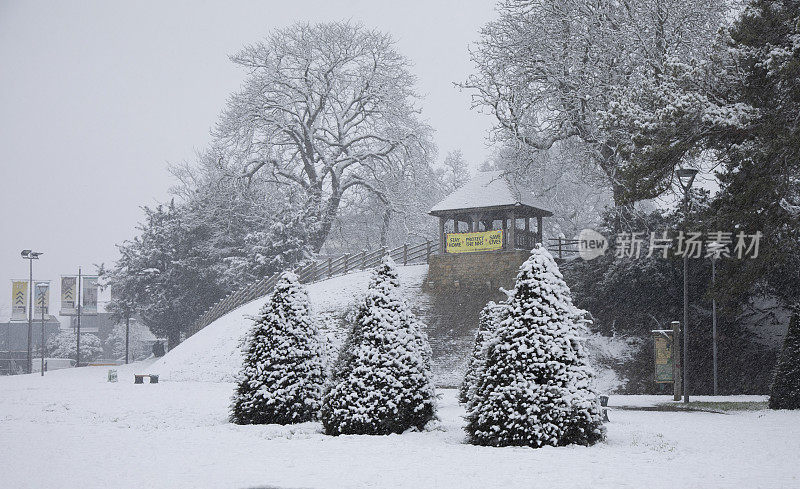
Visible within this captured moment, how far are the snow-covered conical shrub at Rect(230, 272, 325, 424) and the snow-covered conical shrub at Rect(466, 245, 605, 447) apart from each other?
13.0ft

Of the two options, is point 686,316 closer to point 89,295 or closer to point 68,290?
point 68,290


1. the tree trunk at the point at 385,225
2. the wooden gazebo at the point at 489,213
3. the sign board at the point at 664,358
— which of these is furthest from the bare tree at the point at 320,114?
the sign board at the point at 664,358

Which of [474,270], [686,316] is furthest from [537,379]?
[474,270]

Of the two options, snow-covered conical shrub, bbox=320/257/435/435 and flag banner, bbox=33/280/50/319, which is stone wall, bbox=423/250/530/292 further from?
flag banner, bbox=33/280/50/319

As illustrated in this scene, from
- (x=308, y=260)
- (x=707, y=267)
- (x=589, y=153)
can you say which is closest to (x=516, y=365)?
(x=707, y=267)

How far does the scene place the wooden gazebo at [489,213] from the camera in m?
31.2

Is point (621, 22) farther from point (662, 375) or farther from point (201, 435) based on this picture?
point (201, 435)

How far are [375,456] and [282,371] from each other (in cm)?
462

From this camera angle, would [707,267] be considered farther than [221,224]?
No

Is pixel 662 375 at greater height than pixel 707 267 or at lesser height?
lesser

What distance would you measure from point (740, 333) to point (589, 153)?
27.5 ft

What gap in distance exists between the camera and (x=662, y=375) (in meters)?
21.3

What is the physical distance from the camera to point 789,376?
1716 cm

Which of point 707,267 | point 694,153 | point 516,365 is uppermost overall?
point 694,153
